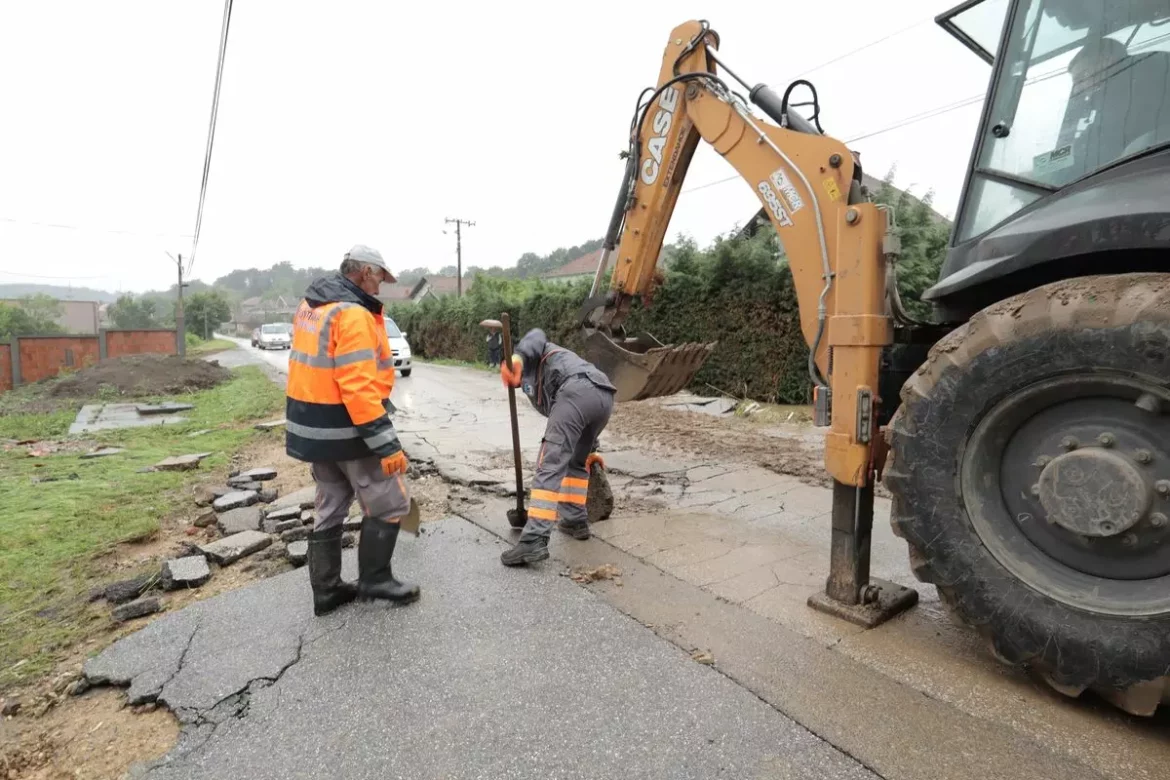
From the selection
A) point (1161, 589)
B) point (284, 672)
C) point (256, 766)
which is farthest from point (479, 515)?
point (1161, 589)

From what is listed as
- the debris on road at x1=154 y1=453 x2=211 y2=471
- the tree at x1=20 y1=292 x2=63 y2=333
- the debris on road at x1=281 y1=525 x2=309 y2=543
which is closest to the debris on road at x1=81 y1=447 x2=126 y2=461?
the debris on road at x1=154 y1=453 x2=211 y2=471

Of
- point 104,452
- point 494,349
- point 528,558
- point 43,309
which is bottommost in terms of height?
point 104,452

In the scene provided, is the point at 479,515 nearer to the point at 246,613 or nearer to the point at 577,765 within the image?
the point at 246,613

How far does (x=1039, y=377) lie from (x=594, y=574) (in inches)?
89.1

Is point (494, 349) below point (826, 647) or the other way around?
the other way around

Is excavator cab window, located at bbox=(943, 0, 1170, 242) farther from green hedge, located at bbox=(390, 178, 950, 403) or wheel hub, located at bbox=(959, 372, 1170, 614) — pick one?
green hedge, located at bbox=(390, 178, 950, 403)

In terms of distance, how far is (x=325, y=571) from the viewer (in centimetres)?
322

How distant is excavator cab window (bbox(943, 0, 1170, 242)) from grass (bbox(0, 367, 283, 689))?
15.1ft

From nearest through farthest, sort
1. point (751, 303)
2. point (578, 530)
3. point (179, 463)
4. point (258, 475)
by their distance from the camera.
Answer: point (578, 530) → point (258, 475) → point (179, 463) → point (751, 303)

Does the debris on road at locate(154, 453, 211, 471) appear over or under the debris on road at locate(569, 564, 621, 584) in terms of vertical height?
under

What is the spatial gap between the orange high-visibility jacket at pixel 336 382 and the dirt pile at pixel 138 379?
13.9m

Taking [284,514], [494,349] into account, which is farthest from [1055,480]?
[494,349]

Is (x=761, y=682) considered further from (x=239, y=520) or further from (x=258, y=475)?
(x=258, y=475)

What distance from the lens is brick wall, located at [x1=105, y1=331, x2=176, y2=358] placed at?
22125 millimetres
